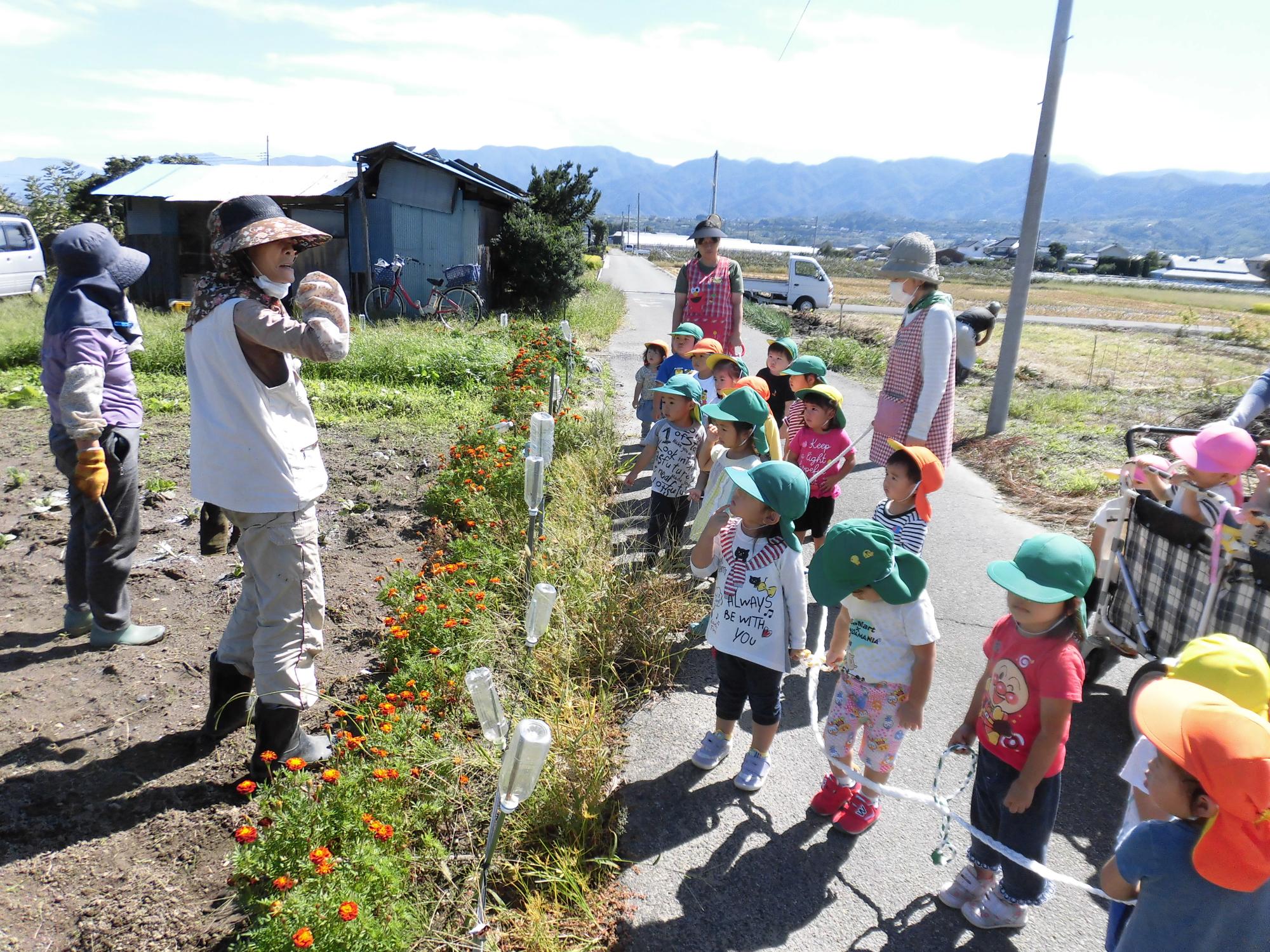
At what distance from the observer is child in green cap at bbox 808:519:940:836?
8.47ft

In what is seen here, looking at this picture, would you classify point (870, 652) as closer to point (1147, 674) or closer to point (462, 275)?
point (1147, 674)

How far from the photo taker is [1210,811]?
1.54 meters

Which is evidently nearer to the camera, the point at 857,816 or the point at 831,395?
the point at 857,816

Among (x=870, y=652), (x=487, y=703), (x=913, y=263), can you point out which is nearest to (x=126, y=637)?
(x=487, y=703)

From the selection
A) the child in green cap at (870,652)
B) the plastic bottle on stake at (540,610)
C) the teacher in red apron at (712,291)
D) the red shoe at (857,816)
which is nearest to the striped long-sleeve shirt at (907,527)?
the child in green cap at (870,652)

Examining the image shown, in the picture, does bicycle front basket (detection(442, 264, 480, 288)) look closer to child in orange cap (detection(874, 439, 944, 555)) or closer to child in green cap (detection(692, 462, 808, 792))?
child in orange cap (detection(874, 439, 944, 555))

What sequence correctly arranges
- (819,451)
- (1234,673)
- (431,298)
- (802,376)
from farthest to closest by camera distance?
(431,298) < (802,376) < (819,451) < (1234,673)

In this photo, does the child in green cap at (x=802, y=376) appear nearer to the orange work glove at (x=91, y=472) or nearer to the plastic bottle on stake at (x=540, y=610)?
the plastic bottle on stake at (x=540, y=610)

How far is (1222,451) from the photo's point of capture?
3344mm

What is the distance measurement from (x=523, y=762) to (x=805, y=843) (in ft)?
4.83

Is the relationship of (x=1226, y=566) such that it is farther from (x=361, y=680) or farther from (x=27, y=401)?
(x=27, y=401)

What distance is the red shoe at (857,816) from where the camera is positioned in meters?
2.96

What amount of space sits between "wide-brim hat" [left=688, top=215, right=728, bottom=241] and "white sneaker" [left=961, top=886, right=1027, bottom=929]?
4.81 m

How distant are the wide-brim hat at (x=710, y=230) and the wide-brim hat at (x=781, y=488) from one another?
3674 mm
